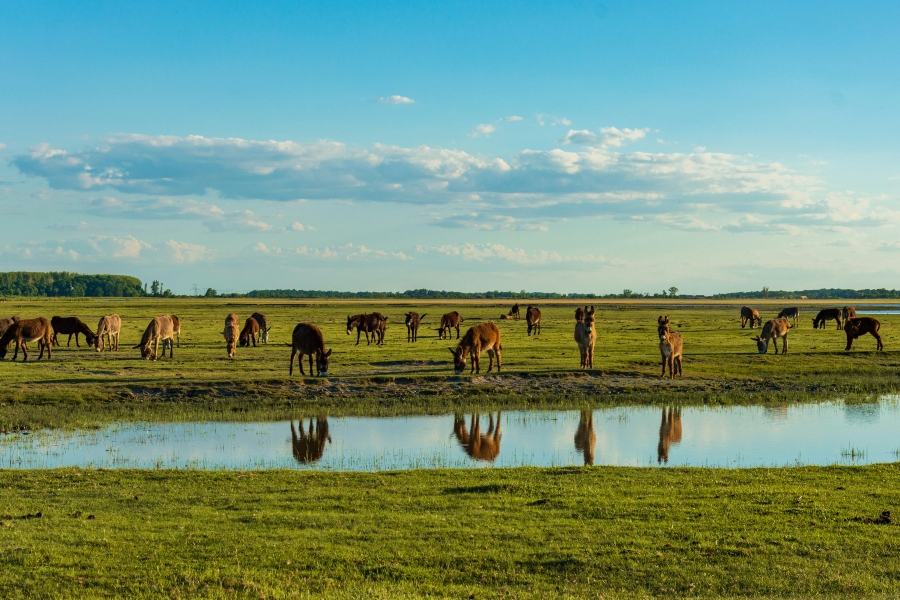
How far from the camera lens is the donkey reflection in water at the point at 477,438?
1830cm

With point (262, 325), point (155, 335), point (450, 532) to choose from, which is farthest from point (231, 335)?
point (450, 532)

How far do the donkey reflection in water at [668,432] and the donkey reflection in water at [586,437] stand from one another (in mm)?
1585

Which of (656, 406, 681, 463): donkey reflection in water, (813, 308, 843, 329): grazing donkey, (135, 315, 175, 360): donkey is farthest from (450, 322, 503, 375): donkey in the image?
(813, 308, 843, 329): grazing donkey

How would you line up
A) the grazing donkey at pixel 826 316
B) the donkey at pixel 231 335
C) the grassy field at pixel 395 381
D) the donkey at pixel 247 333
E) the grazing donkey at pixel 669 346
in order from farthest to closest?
the grazing donkey at pixel 826 316, the donkey at pixel 247 333, the donkey at pixel 231 335, the grazing donkey at pixel 669 346, the grassy field at pixel 395 381

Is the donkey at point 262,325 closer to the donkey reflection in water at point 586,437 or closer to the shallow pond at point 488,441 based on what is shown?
the shallow pond at point 488,441

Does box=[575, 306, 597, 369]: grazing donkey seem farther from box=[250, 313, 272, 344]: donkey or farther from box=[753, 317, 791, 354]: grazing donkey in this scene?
box=[250, 313, 272, 344]: donkey

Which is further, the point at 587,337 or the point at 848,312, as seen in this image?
the point at 848,312

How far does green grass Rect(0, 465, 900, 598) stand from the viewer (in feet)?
28.4

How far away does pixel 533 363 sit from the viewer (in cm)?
3362

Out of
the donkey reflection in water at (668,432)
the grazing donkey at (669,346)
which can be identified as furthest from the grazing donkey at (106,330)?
the donkey reflection in water at (668,432)

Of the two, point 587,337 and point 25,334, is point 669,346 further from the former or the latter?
point 25,334

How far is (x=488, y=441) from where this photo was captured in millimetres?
19984

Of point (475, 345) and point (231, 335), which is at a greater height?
point (475, 345)

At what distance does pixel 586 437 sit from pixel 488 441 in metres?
2.69
